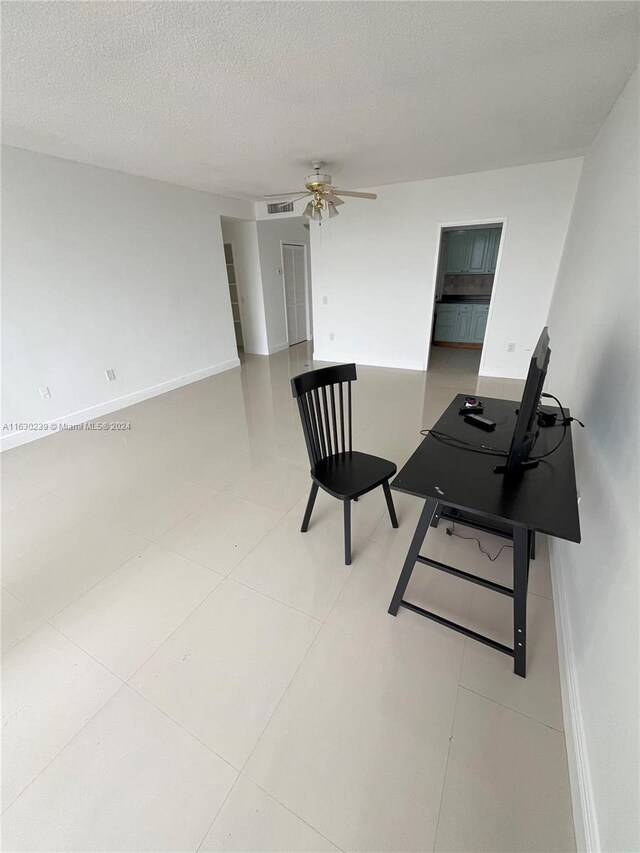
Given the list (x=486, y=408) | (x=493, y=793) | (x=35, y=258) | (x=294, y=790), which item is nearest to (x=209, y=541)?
(x=294, y=790)

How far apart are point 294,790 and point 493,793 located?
1.96 ft

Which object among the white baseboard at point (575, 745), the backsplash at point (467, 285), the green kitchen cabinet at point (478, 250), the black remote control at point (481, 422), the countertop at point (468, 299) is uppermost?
the green kitchen cabinet at point (478, 250)

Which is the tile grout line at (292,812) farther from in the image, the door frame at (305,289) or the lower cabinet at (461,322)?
the lower cabinet at (461,322)

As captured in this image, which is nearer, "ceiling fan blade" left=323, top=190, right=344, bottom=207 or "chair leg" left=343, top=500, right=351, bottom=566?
"chair leg" left=343, top=500, right=351, bottom=566

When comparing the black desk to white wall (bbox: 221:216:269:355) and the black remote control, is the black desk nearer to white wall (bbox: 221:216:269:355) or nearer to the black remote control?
the black remote control

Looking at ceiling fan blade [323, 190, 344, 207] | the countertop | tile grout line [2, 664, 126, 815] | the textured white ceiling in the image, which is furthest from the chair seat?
the countertop

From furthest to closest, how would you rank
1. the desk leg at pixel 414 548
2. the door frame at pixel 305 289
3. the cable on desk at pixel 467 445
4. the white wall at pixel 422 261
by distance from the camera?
1. the door frame at pixel 305 289
2. the white wall at pixel 422 261
3. the cable on desk at pixel 467 445
4. the desk leg at pixel 414 548

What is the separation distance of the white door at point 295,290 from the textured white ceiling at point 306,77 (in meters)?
3.11

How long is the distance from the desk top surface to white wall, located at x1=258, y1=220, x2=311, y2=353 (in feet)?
16.8

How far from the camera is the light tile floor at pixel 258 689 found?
3.22ft

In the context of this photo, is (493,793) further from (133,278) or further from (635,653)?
(133,278)

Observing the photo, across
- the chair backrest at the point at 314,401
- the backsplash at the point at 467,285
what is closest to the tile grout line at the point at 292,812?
the chair backrest at the point at 314,401

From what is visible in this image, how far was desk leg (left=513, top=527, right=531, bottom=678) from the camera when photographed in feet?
3.91

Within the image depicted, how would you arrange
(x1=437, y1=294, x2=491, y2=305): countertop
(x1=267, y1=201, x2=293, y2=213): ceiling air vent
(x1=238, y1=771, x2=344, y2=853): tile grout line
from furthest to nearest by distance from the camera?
(x1=437, y1=294, x2=491, y2=305): countertop < (x1=267, y1=201, x2=293, y2=213): ceiling air vent < (x1=238, y1=771, x2=344, y2=853): tile grout line
